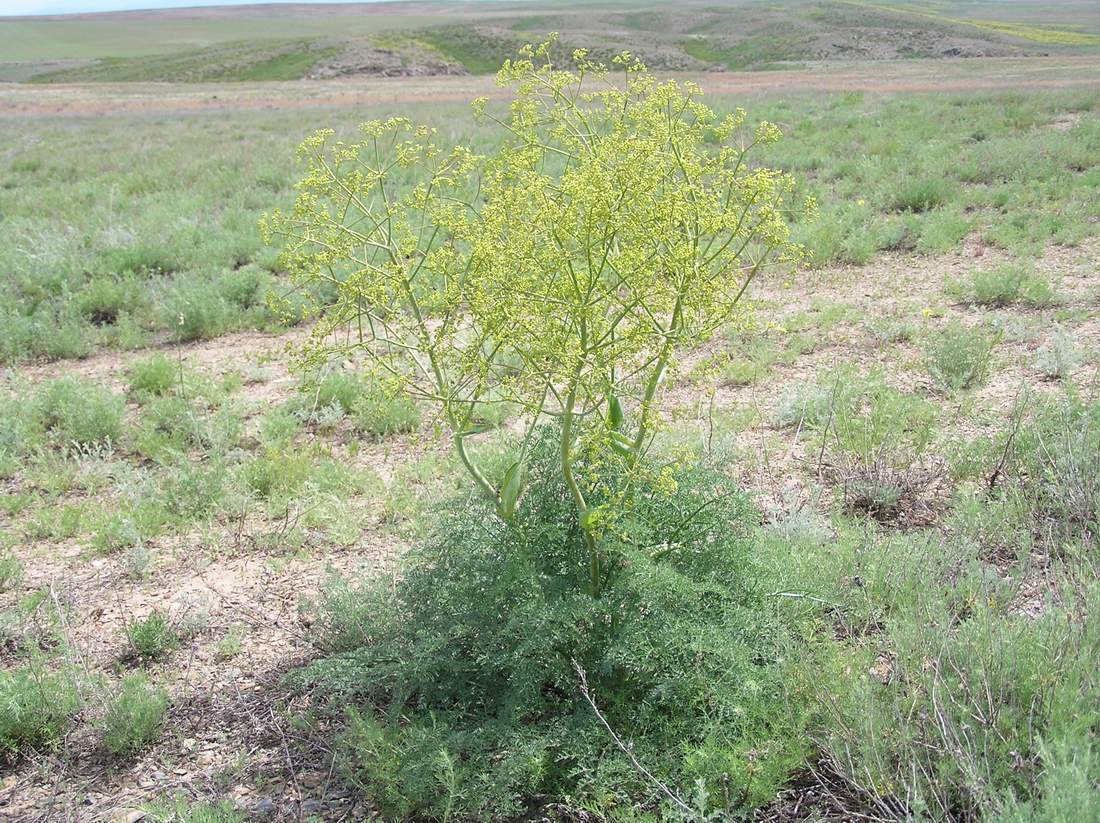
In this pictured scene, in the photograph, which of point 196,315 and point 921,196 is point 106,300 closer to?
point 196,315

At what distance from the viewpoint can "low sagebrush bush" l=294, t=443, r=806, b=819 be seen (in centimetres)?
269

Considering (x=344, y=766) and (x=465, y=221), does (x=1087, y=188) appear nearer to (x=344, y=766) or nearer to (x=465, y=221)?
(x=465, y=221)

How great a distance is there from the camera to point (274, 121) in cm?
2697

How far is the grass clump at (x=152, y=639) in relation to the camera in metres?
3.85

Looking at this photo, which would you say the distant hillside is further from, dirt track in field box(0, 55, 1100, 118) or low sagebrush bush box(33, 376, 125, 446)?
low sagebrush bush box(33, 376, 125, 446)

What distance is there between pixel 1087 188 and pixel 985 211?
1403mm

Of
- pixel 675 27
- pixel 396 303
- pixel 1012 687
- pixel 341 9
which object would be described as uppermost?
pixel 341 9

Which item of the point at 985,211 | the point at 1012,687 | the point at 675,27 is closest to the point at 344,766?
the point at 1012,687

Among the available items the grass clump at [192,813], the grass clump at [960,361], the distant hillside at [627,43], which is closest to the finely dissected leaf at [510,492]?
the grass clump at [192,813]

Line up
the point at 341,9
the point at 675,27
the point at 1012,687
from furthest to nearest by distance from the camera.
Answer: the point at 341,9 < the point at 675,27 < the point at 1012,687

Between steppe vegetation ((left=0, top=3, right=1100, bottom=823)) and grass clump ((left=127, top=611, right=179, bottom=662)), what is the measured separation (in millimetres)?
17

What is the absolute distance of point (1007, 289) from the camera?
24.3 ft

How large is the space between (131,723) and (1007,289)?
718 centimetres

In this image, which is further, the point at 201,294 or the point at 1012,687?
the point at 201,294
